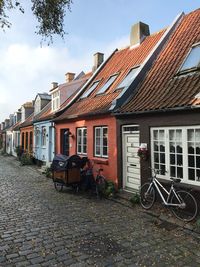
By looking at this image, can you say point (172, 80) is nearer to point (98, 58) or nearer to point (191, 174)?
point (191, 174)

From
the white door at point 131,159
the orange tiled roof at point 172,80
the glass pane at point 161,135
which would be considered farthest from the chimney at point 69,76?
the glass pane at point 161,135

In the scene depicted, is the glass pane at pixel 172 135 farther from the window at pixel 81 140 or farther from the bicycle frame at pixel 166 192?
the window at pixel 81 140

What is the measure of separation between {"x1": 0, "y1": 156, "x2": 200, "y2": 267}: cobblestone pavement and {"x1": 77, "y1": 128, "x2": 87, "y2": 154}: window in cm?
459

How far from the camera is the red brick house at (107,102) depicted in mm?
11345

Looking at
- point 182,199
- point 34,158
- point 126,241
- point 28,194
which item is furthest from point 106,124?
point 34,158

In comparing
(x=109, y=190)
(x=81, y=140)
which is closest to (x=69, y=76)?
(x=81, y=140)

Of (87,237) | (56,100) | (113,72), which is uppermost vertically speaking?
(113,72)

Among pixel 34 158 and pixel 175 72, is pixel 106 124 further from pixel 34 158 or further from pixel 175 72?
pixel 34 158

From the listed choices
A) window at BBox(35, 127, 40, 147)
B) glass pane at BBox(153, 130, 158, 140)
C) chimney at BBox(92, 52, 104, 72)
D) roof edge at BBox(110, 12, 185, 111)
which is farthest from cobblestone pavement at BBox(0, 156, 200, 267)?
window at BBox(35, 127, 40, 147)

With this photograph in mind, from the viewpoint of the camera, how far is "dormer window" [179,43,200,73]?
9.16 meters

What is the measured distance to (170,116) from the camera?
8.27 meters

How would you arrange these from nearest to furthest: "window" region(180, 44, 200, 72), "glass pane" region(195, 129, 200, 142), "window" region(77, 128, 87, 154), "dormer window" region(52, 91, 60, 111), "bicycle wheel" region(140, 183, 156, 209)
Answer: "glass pane" region(195, 129, 200, 142) → "bicycle wheel" region(140, 183, 156, 209) → "window" region(180, 44, 200, 72) → "window" region(77, 128, 87, 154) → "dormer window" region(52, 91, 60, 111)

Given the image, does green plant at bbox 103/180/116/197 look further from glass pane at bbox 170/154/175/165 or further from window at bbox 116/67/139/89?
window at bbox 116/67/139/89

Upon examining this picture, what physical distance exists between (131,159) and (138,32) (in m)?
8.29
